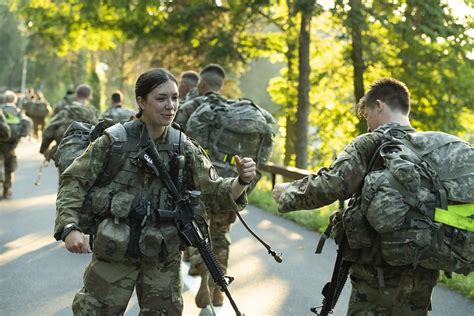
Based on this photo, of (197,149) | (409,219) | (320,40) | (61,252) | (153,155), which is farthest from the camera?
(320,40)

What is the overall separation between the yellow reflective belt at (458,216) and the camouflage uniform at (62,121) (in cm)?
657

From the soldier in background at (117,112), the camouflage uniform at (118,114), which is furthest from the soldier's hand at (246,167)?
the camouflage uniform at (118,114)

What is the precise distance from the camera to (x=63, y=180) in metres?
4.23

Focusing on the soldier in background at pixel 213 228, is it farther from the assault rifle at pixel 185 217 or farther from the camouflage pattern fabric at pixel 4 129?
the camouflage pattern fabric at pixel 4 129

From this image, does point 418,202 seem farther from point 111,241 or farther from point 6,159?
point 6,159

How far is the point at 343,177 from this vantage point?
13.4ft

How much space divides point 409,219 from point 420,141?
47cm

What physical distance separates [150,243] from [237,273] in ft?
14.4

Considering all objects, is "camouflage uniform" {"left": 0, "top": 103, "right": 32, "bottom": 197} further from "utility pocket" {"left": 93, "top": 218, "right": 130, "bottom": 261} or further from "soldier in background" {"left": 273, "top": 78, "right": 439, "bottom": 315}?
"soldier in background" {"left": 273, "top": 78, "right": 439, "bottom": 315}

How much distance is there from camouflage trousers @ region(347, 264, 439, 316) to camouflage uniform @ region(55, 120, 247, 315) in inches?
42.4

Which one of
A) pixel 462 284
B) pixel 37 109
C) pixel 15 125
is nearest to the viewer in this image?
pixel 462 284

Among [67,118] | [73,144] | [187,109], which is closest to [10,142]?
[67,118]

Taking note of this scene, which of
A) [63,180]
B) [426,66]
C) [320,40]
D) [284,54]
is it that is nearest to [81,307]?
[63,180]

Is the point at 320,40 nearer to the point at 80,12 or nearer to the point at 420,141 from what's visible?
the point at 80,12
